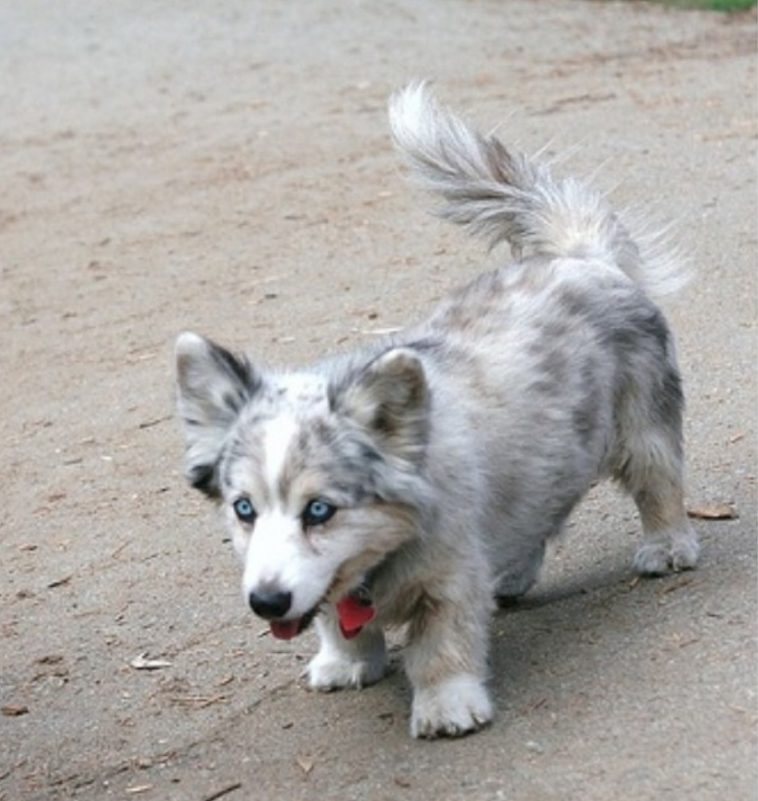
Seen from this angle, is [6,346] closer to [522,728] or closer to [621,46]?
[522,728]

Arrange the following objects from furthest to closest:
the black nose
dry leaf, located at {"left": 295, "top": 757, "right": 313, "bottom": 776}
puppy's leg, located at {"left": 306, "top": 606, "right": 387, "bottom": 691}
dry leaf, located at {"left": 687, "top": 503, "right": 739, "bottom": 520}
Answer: dry leaf, located at {"left": 687, "top": 503, "right": 739, "bottom": 520}
puppy's leg, located at {"left": 306, "top": 606, "right": 387, "bottom": 691}
dry leaf, located at {"left": 295, "top": 757, "right": 313, "bottom": 776}
the black nose

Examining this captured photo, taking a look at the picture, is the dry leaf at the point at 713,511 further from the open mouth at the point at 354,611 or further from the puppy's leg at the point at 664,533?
the open mouth at the point at 354,611

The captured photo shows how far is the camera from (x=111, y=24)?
19.9 metres

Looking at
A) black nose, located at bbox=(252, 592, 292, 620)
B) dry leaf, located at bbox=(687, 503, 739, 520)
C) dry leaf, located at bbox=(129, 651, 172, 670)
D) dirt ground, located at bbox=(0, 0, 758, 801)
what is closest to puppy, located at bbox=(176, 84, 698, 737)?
black nose, located at bbox=(252, 592, 292, 620)

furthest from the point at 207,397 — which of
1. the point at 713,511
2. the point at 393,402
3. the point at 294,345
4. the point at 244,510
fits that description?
the point at 294,345

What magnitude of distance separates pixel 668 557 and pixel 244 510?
159 cm

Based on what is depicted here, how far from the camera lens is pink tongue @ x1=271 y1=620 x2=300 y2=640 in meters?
5.19

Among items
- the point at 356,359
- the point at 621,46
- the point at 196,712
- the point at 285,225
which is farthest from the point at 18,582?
the point at 621,46

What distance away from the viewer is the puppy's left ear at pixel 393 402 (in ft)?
17.4

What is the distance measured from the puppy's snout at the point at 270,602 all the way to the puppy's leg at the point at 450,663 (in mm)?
604

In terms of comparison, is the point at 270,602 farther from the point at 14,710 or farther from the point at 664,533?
the point at 664,533

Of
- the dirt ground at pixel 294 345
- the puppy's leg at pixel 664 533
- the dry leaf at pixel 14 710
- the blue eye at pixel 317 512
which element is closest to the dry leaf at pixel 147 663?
the dirt ground at pixel 294 345

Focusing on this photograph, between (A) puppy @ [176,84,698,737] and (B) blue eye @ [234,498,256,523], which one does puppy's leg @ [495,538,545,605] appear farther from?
(B) blue eye @ [234,498,256,523]

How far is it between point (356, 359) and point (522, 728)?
1049 mm
